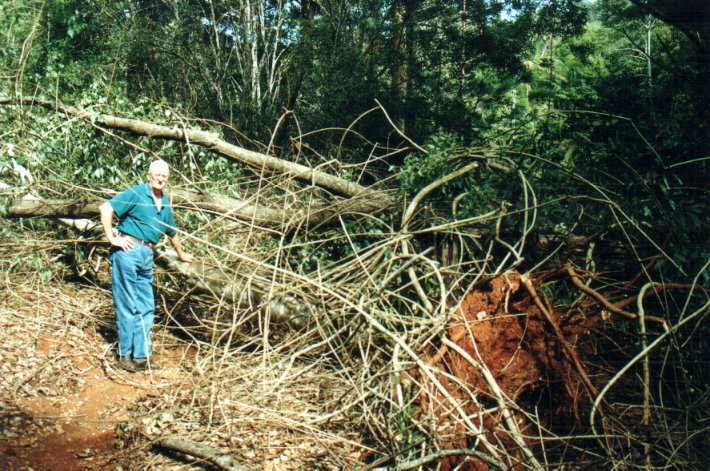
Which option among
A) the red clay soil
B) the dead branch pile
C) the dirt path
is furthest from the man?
the red clay soil

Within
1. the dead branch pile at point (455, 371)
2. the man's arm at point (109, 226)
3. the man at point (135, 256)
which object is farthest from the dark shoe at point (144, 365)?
the man's arm at point (109, 226)

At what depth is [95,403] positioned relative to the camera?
3984mm

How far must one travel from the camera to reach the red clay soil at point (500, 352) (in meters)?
3.39

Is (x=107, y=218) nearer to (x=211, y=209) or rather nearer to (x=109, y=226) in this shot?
(x=109, y=226)

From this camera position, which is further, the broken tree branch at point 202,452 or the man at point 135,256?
the man at point 135,256

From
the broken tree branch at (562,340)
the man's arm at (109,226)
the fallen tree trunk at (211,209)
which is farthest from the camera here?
the fallen tree trunk at (211,209)

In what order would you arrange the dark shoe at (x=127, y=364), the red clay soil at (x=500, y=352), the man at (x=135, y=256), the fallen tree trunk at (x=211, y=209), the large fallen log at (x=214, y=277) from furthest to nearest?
the fallen tree trunk at (x=211, y=209) < the large fallen log at (x=214, y=277) < the dark shoe at (x=127, y=364) < the man at (x=135, y=256) < the red clay soil at (x=500, y=352)

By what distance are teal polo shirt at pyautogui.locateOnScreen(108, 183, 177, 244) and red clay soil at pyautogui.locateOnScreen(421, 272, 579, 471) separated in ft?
7.94

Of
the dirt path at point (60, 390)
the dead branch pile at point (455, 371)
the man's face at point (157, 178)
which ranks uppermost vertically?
the man's face at point (157, 178)

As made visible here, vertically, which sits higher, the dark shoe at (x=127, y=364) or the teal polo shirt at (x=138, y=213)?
the teal polo shirt at (x=138, y=213)

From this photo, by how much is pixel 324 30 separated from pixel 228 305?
8492mm

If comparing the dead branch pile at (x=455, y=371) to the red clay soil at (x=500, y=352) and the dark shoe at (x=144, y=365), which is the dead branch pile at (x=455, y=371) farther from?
the dark shoe at (x=144, y=365)

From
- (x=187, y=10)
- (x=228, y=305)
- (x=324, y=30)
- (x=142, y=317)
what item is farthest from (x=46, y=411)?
(x=187, y=10)

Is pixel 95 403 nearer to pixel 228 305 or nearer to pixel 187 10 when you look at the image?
pixel 228 305
